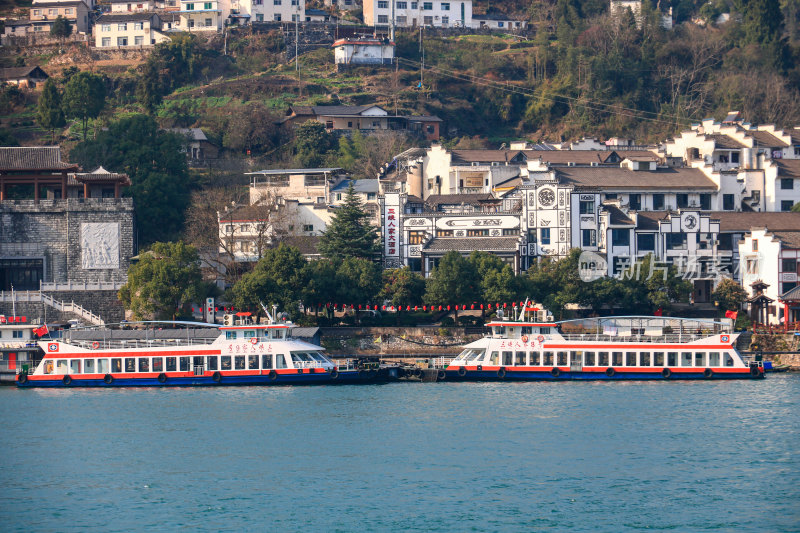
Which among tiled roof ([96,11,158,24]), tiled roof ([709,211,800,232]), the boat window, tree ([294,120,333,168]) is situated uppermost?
tiled roof ([96,11,158,24])

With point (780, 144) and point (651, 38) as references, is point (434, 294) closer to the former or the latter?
point (780, 144)

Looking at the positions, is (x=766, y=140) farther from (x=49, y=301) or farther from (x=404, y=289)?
(x=49, y=301)

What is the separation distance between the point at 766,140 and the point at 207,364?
48924mm

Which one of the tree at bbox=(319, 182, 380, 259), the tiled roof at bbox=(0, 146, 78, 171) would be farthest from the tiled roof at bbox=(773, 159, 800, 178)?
the tiled roof at bbox=(0, 146, 78, 171)

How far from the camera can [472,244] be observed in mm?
71938

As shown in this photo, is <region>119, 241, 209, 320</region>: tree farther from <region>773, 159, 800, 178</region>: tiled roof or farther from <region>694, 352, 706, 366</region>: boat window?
<region>773, 159, 800, 178</region>: tiled roof

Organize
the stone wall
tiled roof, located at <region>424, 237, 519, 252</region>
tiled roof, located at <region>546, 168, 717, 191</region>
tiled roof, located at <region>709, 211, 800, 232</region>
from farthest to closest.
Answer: tiled roof, located at <region>546, 168, 717, 191</region> < tiled roof, located at <region>709, 211, 800, 232</region> < the stone wall < tiled roof, located at <region>424, 237, 519, 252</region>

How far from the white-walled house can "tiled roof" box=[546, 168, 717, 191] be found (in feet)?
168

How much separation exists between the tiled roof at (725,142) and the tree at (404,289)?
97.7 ft

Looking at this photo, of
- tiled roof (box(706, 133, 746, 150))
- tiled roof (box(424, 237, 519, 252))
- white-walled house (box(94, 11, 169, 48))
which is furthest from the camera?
white-walled house (box(94, 11, 169, 48))

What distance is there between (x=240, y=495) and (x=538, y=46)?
87.6 metres

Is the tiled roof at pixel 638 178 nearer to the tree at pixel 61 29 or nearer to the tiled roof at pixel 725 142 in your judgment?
the tiled roof at pixel 725 142

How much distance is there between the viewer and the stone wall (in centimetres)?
7281

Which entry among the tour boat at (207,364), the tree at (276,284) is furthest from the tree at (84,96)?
the tour boat at (207,364)
